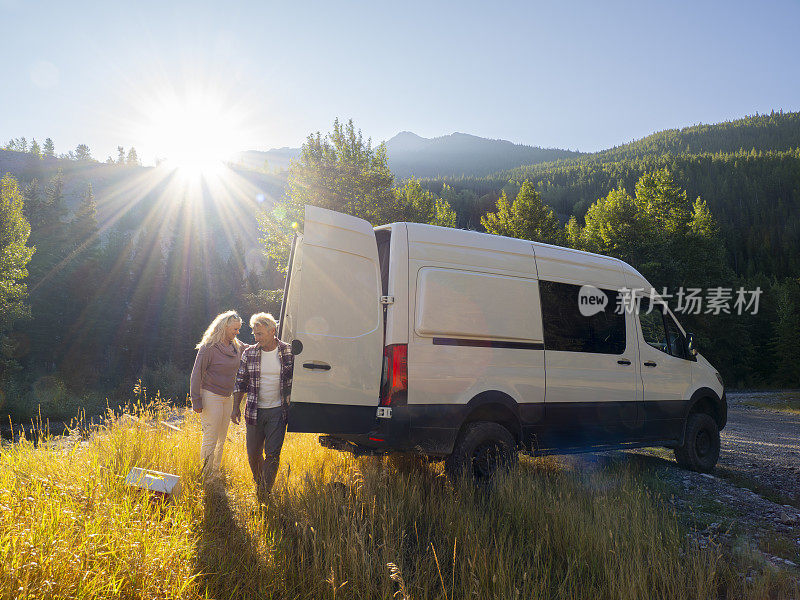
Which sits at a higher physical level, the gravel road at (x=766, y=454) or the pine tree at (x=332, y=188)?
the pine tree at (x=332, y=188)

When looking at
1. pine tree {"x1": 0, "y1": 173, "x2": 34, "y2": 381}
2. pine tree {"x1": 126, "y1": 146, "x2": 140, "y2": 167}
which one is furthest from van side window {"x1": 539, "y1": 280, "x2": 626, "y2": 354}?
pine tree {"x1": 126, "y1": 146, "x2": 140, "y2": 167}

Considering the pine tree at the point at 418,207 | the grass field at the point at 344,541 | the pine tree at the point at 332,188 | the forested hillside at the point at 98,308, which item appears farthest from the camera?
the forested hillside at the point at 98,308

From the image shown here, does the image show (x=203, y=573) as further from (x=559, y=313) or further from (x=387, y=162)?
(x=387, y=162)

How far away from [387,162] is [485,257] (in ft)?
55.3

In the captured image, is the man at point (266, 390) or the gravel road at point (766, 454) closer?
the man at point (266, 390)

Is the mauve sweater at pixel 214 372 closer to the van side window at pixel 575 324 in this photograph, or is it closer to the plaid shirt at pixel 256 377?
the plaid shirt at pixel 256 377

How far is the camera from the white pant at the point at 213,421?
567 centimetres

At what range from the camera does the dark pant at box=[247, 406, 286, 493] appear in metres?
4.91

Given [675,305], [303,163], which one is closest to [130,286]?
[303,163]

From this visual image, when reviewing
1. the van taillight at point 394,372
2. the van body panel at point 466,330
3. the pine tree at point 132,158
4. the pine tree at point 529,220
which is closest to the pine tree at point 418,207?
the pine tree at point 529,220

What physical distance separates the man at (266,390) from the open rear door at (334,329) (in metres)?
0.43

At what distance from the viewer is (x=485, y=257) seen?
5.39 metres

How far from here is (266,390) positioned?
5.09 metres

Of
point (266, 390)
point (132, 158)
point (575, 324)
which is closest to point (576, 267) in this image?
point (575, 324)
